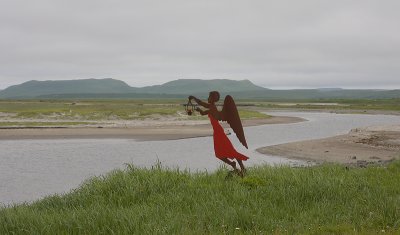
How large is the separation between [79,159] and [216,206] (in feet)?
64.0

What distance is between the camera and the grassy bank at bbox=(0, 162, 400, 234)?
26.2 ft

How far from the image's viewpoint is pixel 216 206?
30.2 feet

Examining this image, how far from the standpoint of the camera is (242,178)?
37.8 ft

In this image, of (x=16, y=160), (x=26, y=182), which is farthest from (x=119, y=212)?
(x=16, y=160)

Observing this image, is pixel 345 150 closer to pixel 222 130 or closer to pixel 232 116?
pixel 232 116

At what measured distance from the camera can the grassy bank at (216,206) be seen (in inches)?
315

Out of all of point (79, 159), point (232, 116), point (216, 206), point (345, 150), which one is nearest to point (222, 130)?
point (232, 116)

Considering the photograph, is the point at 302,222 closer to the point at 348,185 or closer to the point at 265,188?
the point at 265,188

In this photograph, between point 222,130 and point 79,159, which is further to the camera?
point 79,159

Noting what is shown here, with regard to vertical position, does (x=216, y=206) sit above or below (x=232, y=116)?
below

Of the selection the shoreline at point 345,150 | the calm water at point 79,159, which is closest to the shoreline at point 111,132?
the calm water at point 79,159

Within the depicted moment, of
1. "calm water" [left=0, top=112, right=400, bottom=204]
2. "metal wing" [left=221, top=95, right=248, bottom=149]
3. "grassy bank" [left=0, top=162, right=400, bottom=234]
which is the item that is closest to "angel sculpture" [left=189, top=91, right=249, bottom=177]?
"metal wing" [left=221, top=95, right=248, bottom=149]

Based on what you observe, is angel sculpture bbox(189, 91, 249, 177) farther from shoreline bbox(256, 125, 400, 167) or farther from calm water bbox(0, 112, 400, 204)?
shoreline bbox(256, 125, 400, 167)

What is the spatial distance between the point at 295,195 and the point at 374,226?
2.42 metres
